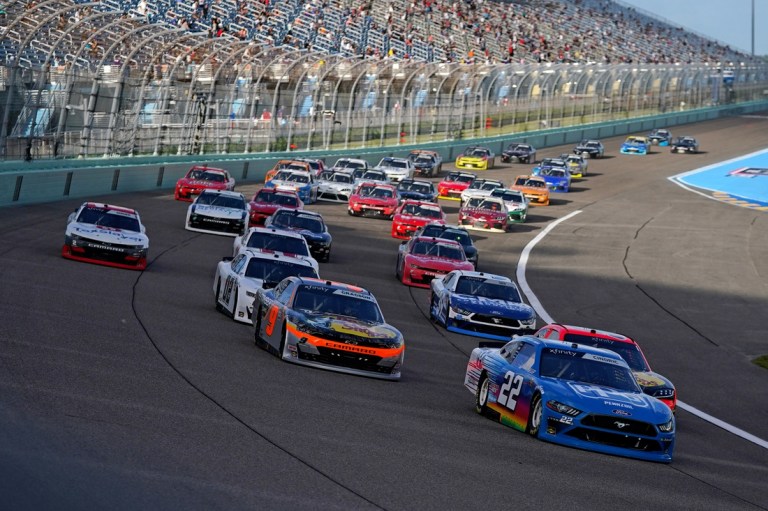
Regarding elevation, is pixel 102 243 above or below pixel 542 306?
above

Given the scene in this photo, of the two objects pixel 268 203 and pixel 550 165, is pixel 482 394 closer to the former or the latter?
pixel 268 203

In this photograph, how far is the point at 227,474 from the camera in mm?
9570

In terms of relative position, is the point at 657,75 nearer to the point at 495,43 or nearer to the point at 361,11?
the point at 495,43

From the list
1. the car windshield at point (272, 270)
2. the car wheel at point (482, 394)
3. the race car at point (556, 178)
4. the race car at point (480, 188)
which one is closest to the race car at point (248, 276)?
the car windshield at point (272, 270)

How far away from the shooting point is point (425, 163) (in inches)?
2427

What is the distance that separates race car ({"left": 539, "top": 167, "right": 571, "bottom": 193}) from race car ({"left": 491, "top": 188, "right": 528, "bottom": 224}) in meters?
14.0

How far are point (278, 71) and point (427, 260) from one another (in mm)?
24220

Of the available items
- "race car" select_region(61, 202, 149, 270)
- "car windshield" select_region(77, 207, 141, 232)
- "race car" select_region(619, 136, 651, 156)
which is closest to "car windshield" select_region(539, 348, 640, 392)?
"race car" select_region(61, 202, 149, 270)

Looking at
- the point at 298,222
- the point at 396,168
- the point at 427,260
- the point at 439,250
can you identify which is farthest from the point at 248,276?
the point at 396,168

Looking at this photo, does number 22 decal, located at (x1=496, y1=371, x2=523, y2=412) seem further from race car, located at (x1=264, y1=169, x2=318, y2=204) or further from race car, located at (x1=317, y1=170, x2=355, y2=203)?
race car, located at (x1=317, y1=170, x2=355, y2=203)

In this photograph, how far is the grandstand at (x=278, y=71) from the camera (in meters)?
34.8

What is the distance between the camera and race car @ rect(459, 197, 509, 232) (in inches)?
1641

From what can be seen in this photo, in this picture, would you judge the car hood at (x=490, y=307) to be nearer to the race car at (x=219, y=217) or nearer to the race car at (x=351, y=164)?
the race car at (x=219, y=217)

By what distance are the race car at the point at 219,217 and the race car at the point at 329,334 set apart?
15.3 m
